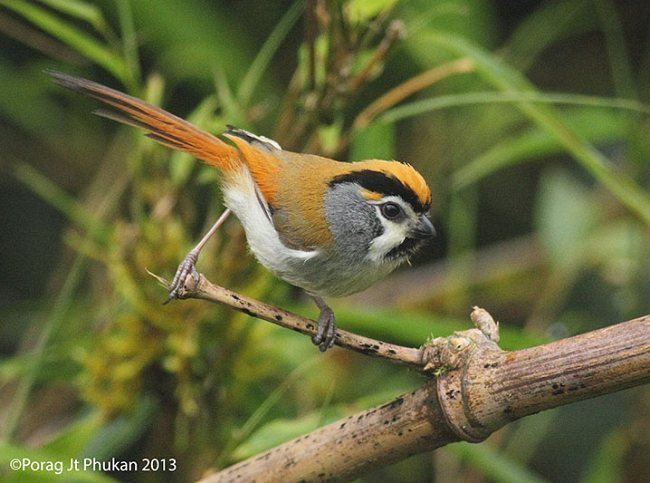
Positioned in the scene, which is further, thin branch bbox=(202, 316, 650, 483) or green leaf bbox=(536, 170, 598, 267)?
green leaf bbox=(536, 170, 598, 267)

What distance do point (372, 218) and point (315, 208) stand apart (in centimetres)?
14

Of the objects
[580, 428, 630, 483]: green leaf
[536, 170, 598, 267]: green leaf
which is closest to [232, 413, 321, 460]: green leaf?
[580, 428, 630, 483]: green leaf

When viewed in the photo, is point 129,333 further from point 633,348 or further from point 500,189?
point 500,189

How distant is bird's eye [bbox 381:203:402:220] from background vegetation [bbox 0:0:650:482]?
1.38 ft

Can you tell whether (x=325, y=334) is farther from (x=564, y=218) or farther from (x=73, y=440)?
(x=564, y=218)

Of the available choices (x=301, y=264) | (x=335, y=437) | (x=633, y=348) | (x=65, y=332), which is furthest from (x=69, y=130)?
(x=633, y=348)

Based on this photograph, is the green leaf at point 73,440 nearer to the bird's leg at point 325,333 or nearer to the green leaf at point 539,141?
the bird's leg at point 325,333

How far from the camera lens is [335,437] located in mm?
1742

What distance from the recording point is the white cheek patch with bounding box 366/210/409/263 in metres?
2.20

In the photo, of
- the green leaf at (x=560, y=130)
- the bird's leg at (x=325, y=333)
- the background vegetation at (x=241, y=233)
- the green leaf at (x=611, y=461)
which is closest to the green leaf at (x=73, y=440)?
the background vegetation at (x=241, y=233)

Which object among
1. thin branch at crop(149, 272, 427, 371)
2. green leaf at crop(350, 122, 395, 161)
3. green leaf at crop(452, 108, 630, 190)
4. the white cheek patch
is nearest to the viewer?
thin branch at crop(149, 272, 427, 371)

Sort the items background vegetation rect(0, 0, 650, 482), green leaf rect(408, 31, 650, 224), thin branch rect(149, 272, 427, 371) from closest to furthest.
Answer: thin branch rect(149, 272, 427, 371) → green leaf rect(408, 31, 650, 224) → background vegetation rect(0, 0, 650, 482)

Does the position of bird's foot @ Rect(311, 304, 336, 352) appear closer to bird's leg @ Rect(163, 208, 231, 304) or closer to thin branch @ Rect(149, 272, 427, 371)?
thin branch @ Rect(149, 272, 427, 371)

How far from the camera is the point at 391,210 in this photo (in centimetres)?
218
